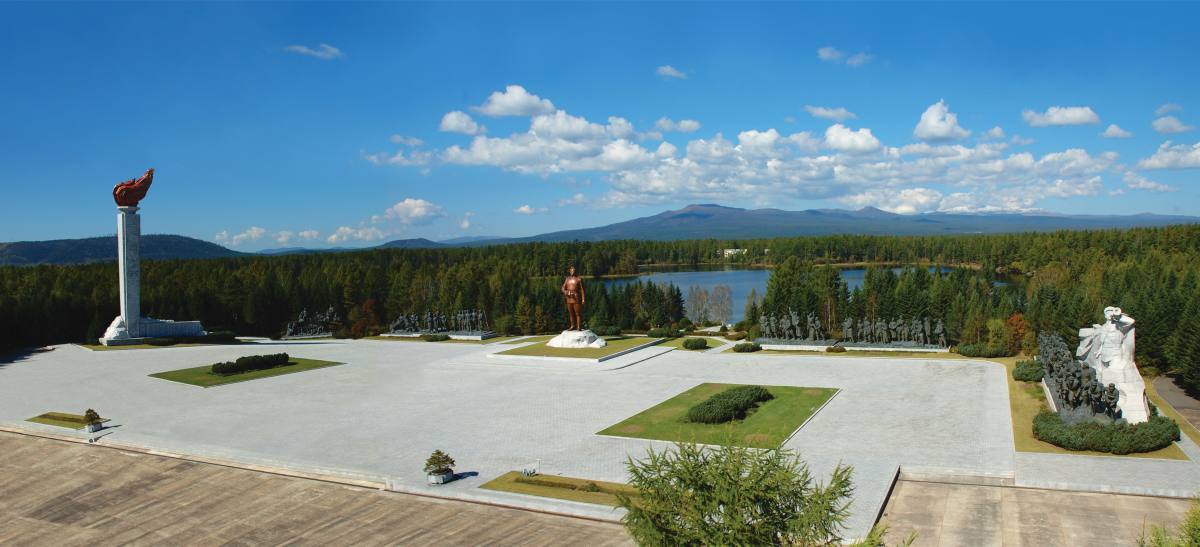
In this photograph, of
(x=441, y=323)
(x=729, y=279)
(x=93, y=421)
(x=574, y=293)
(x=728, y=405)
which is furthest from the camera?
(x=729, y=279)

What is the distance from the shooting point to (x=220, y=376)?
34.1m

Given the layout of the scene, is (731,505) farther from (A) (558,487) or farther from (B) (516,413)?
(B) (516,413)

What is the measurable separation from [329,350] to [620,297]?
22.9 meters

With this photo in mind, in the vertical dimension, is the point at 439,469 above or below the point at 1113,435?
below

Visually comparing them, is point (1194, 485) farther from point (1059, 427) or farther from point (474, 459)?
point (474, 459)

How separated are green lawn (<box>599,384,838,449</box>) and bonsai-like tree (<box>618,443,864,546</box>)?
1013cm

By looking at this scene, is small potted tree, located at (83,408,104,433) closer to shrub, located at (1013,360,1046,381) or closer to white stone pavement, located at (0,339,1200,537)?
white stone pavement, located at (0,339,1200,537)

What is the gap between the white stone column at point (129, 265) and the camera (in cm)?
4319

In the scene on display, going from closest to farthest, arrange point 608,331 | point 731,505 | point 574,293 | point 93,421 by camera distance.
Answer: point 731,505
point 93,421
point 574,293
point 608,331

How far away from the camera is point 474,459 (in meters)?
21.0

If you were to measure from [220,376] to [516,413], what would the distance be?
51.9 ft

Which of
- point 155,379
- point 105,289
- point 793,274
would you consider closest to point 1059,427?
point 793,274

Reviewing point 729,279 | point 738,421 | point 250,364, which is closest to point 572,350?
point 250,364

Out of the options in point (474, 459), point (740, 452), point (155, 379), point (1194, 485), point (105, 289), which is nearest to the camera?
point (740, 452)
